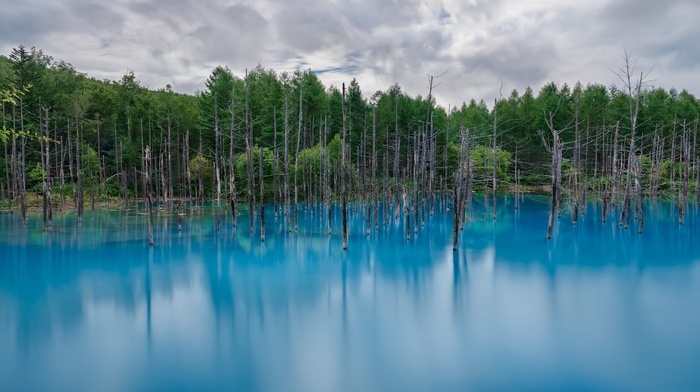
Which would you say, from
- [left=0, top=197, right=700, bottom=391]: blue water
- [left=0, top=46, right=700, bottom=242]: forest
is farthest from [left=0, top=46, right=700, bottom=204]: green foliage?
[left=0, top=197, right=700, bottom=391]: blue water

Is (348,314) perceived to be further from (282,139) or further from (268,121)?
(268,121)

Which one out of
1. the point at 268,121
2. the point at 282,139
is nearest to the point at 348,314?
the point at 282,139

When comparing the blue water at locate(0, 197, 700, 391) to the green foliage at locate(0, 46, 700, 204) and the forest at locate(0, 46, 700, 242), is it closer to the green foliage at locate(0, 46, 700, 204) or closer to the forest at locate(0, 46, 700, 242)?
the forest at locate(0, 46, 700, 242)

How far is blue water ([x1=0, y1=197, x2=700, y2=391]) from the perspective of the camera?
810cm

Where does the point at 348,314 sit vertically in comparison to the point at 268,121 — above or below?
below

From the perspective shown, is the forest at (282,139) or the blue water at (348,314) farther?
the forest at (282,139)

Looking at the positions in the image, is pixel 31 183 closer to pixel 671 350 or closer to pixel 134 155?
pixel 134 155

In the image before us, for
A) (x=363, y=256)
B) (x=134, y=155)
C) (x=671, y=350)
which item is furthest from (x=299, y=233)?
(x=134, y=155)

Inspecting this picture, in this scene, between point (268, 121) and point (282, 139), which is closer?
point (282, 139)

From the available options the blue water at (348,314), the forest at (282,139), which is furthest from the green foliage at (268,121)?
the blue water at (348,314)

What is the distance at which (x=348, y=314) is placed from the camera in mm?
11594

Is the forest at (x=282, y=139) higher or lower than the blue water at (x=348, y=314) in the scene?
higher

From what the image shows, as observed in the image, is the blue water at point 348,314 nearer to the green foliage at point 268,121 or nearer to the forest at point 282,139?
the forest at point 282,139

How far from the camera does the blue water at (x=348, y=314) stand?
8.10 m
